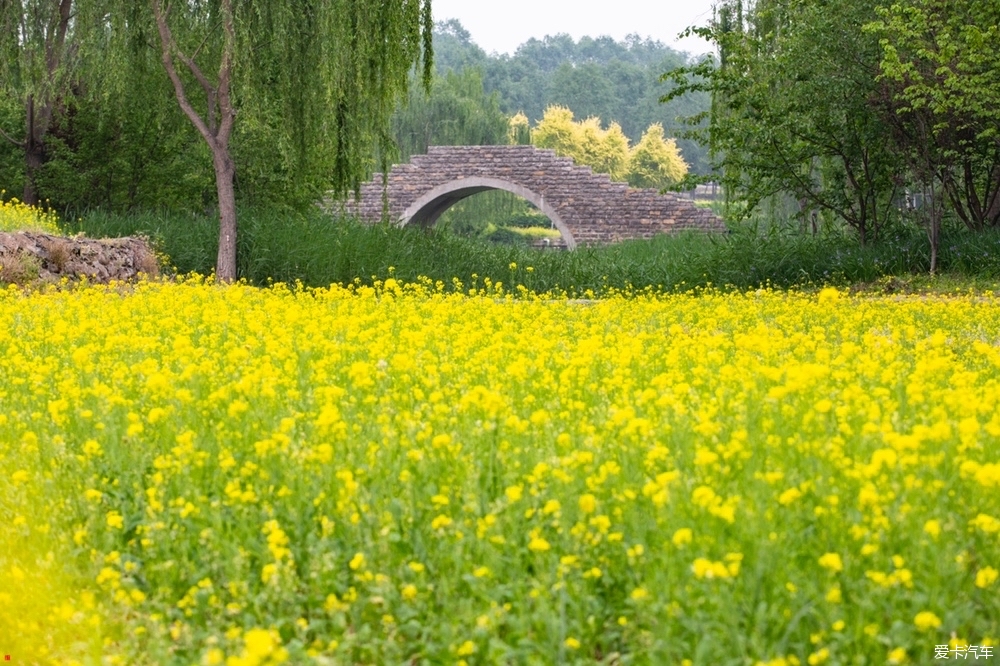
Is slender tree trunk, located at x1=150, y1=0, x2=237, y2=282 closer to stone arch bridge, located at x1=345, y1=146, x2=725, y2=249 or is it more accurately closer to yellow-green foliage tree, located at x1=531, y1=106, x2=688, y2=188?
stone arch bridge, located at x1=345, y1=146, x2=725, y2=249

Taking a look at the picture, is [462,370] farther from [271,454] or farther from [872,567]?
[872,567]

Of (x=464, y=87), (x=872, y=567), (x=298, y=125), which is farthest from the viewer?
(x=464, y=87)

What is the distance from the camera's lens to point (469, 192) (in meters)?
35.9

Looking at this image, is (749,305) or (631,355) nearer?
(631,355)

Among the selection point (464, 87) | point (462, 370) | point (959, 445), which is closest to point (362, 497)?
point (959, 445)

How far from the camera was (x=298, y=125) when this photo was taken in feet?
51.7

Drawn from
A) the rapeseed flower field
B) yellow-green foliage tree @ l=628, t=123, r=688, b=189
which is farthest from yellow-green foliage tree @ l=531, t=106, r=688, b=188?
the rapeseed flower field

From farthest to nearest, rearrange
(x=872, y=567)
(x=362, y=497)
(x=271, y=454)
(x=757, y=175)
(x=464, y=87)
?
(x=464, y=87) → (x=757, y=175) → (x=271, y=454) → (x=362, y=497) → (x=872, y=567)

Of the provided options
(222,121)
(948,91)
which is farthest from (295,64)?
(948,91)

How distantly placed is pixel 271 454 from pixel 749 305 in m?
7.62

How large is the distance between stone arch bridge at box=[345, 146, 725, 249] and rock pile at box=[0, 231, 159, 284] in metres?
15.5

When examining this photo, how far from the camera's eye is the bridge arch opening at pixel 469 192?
32688 mm

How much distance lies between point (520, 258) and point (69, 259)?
721cm

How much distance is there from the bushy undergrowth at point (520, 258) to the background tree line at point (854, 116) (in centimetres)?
62
